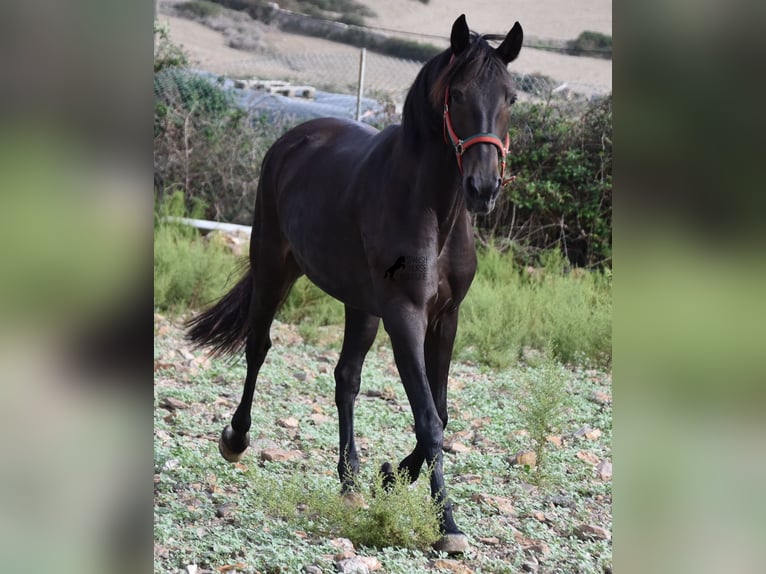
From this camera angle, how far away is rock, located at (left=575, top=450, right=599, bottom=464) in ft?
13.2

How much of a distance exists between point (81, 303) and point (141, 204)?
4.3 inches

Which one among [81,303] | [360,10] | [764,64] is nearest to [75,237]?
[81,303]

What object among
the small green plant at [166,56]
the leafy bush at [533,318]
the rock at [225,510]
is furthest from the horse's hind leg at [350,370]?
the small green plant at [166,56]

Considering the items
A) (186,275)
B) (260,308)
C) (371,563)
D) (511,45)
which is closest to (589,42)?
(186,275)

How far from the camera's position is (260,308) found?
3814 mm

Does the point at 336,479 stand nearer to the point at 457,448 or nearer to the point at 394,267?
the point at 457,448

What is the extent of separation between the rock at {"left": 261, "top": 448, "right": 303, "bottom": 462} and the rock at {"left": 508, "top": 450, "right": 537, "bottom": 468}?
37.9 inches

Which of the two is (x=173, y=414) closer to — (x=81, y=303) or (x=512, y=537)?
(x=512, y=537)

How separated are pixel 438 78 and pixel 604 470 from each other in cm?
210

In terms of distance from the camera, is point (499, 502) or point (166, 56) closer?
point (499, 502)

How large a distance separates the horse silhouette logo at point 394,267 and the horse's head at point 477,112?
14.1 inches

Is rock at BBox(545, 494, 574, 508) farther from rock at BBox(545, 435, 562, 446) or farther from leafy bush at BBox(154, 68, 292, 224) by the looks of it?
leafy bush at BBox(154, 68, 292, 224)

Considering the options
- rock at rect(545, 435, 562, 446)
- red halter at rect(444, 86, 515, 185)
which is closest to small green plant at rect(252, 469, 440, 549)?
red halter at rect(444, 86, 515, 185)

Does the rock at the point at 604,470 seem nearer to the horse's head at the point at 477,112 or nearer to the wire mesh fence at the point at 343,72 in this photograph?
the horse's head at the point at 477,112
